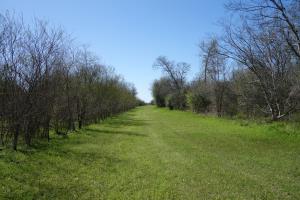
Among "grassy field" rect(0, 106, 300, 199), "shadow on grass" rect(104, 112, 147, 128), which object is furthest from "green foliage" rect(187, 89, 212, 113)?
"grassy field" rect(0, 106, 300, 199)

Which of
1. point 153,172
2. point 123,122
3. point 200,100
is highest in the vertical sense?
point 200,100

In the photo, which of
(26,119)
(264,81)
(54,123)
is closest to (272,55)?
(264,81)

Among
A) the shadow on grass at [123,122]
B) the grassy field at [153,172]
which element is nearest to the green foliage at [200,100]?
the shadow on grass at [123,122]

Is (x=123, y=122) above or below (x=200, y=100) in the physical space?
below

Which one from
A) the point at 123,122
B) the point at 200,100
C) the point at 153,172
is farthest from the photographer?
the point at 200,100

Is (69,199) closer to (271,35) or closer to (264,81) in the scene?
(271,35)

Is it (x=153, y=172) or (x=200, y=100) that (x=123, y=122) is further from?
(x=153, y=172)

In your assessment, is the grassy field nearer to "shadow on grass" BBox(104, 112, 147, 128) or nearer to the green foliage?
"shadow on grass" BBox(104, 112, 147, 128)

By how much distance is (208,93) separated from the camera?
43750 mm

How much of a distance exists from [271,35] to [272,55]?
5705 millimetres

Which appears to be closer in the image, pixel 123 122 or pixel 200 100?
pixel 123 122

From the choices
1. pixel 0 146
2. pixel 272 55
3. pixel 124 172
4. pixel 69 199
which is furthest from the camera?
pixel 272 55

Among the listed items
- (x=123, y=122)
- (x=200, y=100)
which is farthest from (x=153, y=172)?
(x=200, y=100)

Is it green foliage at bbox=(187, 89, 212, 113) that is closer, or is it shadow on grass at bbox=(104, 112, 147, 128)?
shadow on grass at bbox=(104, 112, 147, 128)
